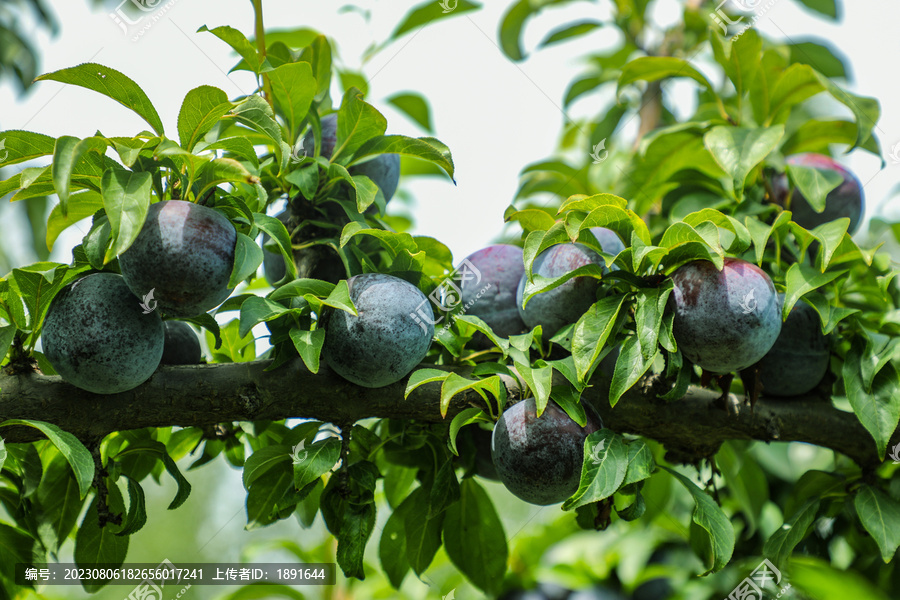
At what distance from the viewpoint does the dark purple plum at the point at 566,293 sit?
0.88 metres

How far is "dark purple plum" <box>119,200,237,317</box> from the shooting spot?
706 mm

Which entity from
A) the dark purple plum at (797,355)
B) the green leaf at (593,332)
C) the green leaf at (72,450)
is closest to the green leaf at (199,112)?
the green leaf at (72,450)

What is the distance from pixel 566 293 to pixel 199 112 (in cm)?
50

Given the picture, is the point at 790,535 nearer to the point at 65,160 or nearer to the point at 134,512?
the point at 134,512

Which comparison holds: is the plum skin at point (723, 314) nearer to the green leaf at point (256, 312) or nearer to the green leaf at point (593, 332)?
the green leaf at point (593, 332)

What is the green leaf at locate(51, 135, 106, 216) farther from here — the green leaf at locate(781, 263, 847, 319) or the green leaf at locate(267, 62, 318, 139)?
the green leaf at locate(781, 263, 847, 319)

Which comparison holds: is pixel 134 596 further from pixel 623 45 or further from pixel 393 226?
pixel 623 45

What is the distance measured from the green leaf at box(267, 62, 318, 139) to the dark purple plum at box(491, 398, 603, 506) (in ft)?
1.64

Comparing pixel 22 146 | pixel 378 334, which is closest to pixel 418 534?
pixel 378 334

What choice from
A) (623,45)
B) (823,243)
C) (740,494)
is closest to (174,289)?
(823,243)

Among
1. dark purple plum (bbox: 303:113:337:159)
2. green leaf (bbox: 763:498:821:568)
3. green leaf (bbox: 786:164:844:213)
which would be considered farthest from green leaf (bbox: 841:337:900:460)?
dark purple plum (bbox: 303:113:337:159)

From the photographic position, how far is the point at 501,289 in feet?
3.22

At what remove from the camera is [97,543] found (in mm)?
960

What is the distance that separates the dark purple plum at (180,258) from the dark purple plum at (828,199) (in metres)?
0.95
